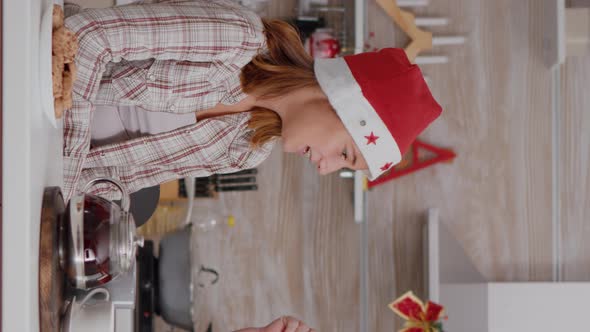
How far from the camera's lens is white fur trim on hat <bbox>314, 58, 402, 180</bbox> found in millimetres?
1301

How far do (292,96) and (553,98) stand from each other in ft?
4.65

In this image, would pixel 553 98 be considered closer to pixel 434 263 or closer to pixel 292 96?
pixel 434 263

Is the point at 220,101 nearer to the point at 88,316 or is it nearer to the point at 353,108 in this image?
the point at 353,108

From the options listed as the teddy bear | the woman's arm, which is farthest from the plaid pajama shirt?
the teddy bear

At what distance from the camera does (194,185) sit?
95.4 inches

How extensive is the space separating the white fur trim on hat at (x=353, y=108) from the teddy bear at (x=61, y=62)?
495mm

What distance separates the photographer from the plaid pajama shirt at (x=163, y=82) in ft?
3.70

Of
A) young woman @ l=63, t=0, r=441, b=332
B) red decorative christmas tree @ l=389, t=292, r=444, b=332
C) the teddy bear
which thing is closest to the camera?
the teddy bear

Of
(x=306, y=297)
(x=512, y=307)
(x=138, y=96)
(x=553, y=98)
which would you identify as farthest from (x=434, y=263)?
(x=138, y=96)

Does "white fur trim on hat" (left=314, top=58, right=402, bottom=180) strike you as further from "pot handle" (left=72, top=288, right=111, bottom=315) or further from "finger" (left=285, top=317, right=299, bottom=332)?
"pot handle" (left=72, top=288, right=111, bottom=315)

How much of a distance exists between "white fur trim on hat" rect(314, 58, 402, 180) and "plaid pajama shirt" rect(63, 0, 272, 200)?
138 millimetres

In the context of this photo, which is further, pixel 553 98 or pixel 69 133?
pixel 553 98

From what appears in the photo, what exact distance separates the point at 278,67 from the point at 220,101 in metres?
0.14

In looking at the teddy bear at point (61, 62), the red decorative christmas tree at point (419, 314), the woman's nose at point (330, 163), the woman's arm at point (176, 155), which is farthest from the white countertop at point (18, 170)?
the red decorative christmas tree at point (419, 314)
